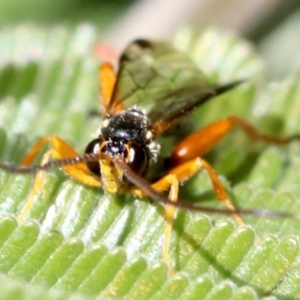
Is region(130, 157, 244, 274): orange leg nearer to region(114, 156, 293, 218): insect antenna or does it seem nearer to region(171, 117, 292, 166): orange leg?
region(114, 156, 293, 218): insect antenna

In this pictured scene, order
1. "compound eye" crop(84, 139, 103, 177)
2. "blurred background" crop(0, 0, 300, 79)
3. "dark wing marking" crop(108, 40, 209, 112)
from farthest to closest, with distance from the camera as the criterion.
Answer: "blurred background" crop(0, 0, 300, 79)
"dark wing marking" crop(108, 40, 209, 112)
"compound eye" crop(84, 139, 103, 177)

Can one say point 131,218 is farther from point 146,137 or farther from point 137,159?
point 146,137

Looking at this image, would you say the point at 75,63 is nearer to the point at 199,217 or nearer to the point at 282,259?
the point at 199,217

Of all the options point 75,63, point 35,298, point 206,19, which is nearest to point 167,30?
point 206,19

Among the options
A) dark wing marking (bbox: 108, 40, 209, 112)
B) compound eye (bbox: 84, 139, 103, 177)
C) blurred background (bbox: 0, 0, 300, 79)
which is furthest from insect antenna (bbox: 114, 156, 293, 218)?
blurred background (bbox: 0, 0, 300, 79)

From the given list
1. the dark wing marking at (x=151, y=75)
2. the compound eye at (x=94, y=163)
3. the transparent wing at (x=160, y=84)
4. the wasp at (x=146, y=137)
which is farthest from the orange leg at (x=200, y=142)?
the compound eye at (x=94, y=163)

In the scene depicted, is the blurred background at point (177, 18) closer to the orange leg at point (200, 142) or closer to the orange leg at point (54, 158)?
the orange leg at point (200, 142)
